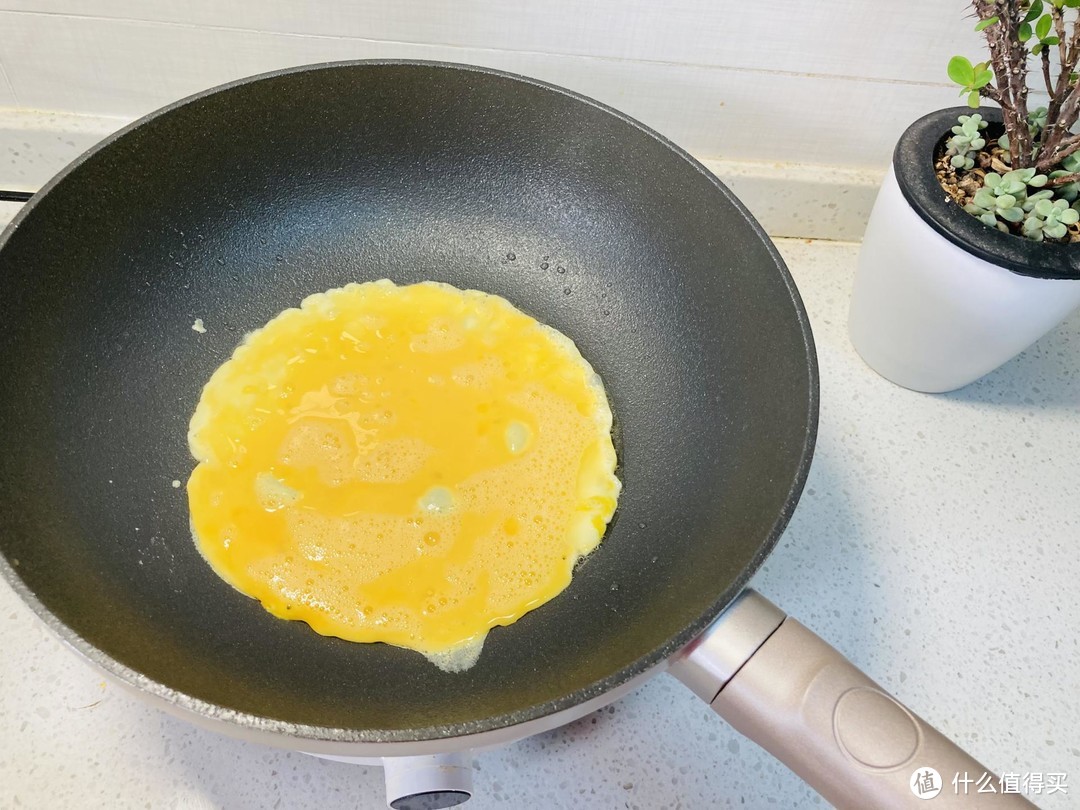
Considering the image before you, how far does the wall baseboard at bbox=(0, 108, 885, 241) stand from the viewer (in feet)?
3.15

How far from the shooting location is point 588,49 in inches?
34.7

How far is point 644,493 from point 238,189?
51 cm

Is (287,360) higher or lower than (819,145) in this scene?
lower

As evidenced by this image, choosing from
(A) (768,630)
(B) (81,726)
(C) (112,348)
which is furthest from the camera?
(C) (112,348)

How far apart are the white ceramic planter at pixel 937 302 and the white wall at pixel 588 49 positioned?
167 millimetres

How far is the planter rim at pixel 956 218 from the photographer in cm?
71

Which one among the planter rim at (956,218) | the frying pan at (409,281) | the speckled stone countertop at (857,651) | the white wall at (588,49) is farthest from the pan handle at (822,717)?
the white wall at (588,49)

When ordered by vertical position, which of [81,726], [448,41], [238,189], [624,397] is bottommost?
[81,726]

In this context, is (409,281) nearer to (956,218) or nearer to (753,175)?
(753,175)

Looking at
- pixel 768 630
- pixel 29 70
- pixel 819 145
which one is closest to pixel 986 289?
pixel 819 145

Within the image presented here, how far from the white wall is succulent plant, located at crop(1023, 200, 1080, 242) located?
9.9 inches

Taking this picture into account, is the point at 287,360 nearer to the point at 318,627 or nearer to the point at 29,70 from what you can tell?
the point at 318,627

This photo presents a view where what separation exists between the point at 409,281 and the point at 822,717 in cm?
61

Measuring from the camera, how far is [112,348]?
78 cm
